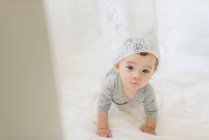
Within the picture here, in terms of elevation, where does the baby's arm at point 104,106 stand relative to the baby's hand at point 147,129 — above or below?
above

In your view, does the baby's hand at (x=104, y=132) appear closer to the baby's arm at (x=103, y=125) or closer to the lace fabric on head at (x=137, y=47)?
the baby's arm at (x=103, y=125)

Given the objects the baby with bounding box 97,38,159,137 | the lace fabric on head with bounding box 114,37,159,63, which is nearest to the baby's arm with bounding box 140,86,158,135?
the baby with bounding box 97,38,159,137

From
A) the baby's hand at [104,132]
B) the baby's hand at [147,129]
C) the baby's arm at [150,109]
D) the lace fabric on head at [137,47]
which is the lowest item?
the baby's hand at [147,129]

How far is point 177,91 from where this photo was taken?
96 centimetres

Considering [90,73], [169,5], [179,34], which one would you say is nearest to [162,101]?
[90,73]

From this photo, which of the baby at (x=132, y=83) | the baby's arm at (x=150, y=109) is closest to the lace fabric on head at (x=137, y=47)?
the baby at (x=132, y=83)

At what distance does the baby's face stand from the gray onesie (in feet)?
0.07

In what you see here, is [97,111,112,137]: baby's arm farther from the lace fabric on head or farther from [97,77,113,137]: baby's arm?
the lace fabric on head

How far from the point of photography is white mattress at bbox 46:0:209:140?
2.72 feet

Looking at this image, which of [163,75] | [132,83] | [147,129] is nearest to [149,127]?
[147,129]

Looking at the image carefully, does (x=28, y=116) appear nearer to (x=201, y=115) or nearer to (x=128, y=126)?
(x=128, y=126)

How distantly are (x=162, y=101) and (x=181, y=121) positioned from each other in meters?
0.08

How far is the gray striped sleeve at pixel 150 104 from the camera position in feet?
2.79

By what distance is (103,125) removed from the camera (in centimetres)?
82
